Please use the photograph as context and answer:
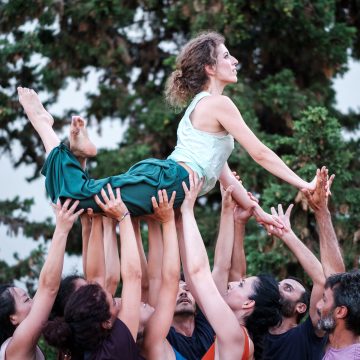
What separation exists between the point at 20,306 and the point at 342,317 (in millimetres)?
1957

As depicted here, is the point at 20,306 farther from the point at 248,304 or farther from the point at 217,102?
the point at 217,102

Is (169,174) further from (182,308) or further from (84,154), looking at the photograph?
(182,308)

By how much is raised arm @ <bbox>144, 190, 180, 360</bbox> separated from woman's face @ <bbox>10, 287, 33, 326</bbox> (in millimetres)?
832

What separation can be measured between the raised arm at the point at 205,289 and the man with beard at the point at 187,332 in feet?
1.25

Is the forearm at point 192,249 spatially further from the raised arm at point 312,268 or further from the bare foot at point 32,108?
the bare foot at point 32,108

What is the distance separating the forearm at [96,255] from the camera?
18.6 ft

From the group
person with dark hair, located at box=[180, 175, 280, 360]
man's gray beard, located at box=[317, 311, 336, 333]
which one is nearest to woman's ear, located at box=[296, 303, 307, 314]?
person with dark hair, located at box=[180, 175, 280, 360]

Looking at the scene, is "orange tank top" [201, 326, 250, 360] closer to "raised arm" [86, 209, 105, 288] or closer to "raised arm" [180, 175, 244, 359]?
"raised arm" [180, 175, 244, 359]

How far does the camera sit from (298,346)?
5863 mm

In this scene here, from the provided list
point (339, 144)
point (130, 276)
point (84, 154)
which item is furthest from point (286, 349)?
point (339, 144)

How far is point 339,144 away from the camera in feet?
31.0

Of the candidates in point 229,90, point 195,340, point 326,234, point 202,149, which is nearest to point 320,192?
point 326,234

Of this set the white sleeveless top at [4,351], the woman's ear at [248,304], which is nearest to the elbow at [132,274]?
the white sleeveless top at [4,351]

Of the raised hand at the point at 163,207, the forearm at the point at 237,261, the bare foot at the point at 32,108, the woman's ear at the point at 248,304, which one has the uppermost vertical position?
the bare foot at the point at 32,108
